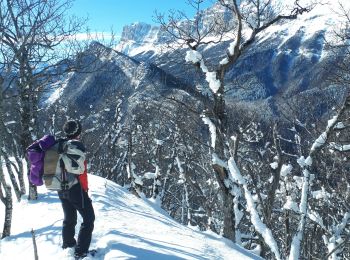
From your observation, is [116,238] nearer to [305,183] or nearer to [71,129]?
[71,129]

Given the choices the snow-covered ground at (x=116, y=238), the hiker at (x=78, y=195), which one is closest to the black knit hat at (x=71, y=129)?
the hiker at (x=78, y=195)

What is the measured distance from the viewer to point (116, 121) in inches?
1044

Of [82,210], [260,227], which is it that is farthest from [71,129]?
[260,227]

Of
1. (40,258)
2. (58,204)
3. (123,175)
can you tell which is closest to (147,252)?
(40,258)

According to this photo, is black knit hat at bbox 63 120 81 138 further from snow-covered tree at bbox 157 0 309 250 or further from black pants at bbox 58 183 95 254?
snow-covered tree at bbox 157 0 309 250

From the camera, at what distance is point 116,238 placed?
6258mm

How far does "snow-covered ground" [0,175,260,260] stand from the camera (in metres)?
5.91

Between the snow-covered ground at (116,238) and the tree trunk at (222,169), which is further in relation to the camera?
the tree trunk at (222,169)

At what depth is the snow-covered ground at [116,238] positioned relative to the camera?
5911mm

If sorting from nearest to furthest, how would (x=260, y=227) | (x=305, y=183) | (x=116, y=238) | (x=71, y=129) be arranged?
(x=71, y=129) < (x=116, y=238) < (x=260, y=227) < (x=305, y=183)

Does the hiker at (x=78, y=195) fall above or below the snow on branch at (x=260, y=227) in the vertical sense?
above

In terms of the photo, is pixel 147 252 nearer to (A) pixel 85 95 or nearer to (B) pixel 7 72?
(B) pixel 7 72

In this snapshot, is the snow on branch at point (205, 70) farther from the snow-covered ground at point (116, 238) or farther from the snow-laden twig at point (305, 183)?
the snow-covered ground at point (116, 238)

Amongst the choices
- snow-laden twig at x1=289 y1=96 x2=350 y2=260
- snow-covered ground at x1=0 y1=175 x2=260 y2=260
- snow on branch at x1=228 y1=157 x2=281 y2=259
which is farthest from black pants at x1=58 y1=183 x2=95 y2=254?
snow-laden twig at x1=289 y1=96 x2=350 y2=260
